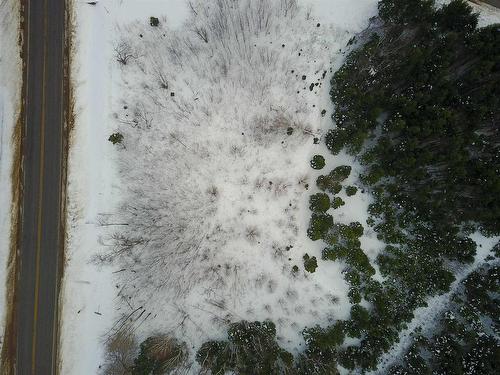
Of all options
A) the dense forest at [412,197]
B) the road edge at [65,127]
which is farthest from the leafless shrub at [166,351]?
the road edge at [65,127]

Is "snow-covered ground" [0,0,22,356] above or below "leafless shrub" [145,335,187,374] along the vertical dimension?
above

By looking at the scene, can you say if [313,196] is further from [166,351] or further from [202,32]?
[166,351]

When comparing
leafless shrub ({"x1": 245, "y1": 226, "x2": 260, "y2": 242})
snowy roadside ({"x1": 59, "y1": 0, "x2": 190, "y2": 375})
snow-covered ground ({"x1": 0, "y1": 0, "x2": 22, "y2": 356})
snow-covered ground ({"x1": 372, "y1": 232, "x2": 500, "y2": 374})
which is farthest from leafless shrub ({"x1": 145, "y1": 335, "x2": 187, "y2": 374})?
snow-covered ground ({"x1": 372, "y1": 232, "x2": 500, "y2": 374})

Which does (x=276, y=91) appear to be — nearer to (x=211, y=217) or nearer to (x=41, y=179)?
(x=211, y=217)

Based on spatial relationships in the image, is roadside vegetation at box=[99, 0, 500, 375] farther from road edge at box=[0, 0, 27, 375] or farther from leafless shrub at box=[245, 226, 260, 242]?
road edge at box=[0, 0, 27, 375]

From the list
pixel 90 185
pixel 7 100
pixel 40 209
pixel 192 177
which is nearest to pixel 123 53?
pixel 7 100

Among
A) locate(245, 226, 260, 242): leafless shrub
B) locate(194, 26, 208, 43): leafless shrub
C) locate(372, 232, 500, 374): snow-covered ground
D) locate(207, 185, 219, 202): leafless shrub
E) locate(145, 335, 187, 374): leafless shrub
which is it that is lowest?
locate(372, 232, 500, 374): snow-covered ground

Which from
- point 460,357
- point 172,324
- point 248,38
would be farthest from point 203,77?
point 460,357
